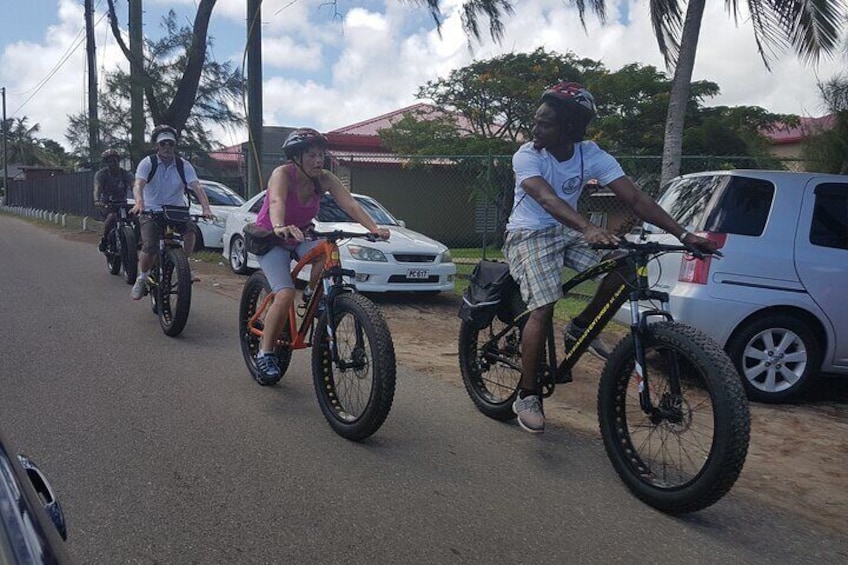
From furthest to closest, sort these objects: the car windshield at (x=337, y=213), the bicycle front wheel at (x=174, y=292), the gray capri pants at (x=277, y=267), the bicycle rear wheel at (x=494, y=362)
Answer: the car windshield at (x=337, y=213), the bicycle front wheel at (x=174, y=292), the gray capri pants at (x=277, y=267), the bicycle rear wheel at (x=494, y=362)

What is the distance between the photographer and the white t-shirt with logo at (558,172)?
13.3 feet

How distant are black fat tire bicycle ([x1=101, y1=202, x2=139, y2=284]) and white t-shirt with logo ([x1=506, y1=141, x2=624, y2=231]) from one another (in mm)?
6837

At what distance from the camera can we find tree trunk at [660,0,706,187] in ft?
28.0

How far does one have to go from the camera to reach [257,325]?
5.18m

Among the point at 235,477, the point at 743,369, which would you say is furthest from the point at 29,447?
the point at 743,369

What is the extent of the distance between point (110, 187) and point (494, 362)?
26.3ft

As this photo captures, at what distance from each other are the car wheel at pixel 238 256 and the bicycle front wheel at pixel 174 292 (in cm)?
467

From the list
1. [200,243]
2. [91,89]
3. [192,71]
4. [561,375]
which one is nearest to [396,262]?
[561,375]

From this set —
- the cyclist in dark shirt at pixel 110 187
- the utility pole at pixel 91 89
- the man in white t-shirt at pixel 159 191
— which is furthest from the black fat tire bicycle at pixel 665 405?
the utility pole at pixel 91 89

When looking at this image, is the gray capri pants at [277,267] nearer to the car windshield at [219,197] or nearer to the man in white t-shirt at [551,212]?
the man in white t-shirt at [551,212]

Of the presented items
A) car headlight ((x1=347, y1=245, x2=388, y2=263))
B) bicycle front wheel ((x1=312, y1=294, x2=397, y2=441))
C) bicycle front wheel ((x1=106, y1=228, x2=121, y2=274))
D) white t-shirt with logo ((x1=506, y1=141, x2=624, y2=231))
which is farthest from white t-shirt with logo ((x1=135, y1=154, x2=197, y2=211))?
white t-shirt with logo ((x1=506, y1=141, x2=624, y2=231))

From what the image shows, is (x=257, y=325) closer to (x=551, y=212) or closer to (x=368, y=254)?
(x=551, y=212)

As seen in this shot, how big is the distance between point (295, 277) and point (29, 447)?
1835 millimetres

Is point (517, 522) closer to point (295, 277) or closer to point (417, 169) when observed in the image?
point (295, 277)
